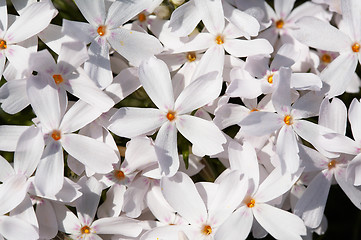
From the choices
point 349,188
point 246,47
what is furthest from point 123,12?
point 349,188

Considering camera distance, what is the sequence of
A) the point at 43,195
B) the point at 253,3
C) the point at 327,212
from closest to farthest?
the point at 43,195
the point at 253,3
the point at 327,212

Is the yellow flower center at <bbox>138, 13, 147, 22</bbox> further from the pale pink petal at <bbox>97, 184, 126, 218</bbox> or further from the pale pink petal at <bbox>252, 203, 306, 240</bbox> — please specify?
the pale pink petal at <bbox>252, 203, 306, 240</bbox>

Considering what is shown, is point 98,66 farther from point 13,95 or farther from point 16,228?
point 16,228

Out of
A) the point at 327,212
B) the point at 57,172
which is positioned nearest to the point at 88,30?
the point at 57,172

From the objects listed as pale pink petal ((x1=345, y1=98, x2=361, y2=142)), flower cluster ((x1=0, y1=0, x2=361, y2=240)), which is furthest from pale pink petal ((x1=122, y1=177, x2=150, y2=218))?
pale pink petal ((x1=345, y1=98, x2=361, y2=142))

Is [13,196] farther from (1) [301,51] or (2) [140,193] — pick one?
Answer: (1) [301,51]

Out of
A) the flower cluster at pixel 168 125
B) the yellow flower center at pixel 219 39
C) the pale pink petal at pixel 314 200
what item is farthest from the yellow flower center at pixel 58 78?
the pale pink petal at pixel 314 200

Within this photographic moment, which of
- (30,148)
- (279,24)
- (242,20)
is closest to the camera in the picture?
(30,148)
